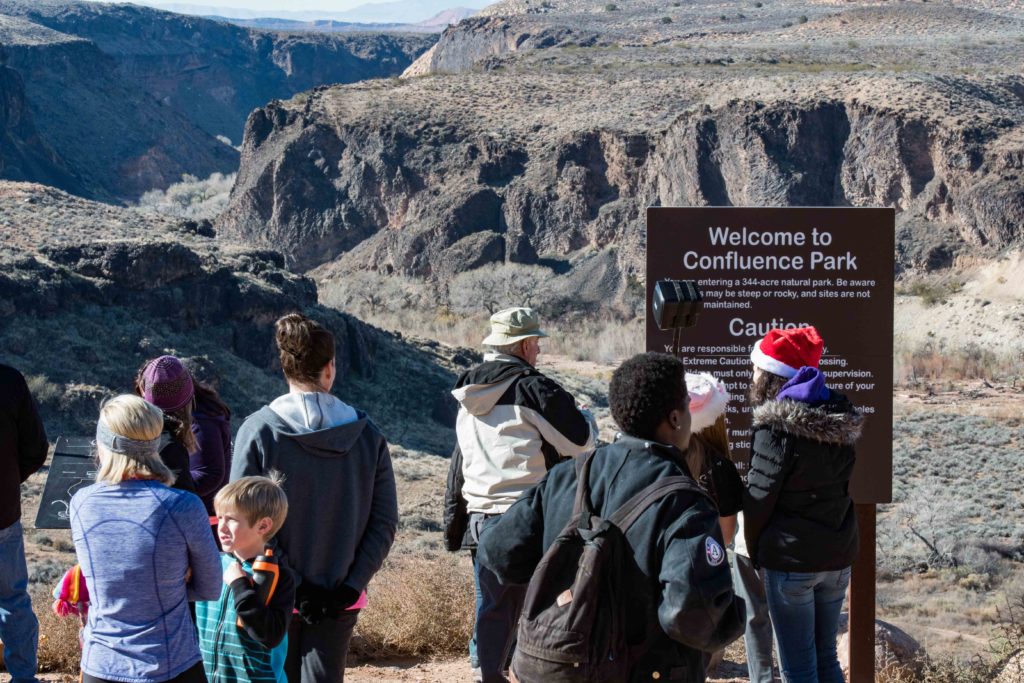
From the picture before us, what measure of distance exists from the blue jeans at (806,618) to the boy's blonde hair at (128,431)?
1948 millimetres

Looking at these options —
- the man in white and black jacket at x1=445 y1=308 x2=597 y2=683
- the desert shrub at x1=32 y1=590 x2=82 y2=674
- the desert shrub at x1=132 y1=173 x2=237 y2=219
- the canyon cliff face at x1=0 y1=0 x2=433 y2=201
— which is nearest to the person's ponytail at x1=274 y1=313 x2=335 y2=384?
the man in white and black jacket at x1=445 y1=308 x2=597 y2=683

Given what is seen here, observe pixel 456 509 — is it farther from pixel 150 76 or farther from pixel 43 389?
pixel 150 76

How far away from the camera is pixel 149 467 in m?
3.51

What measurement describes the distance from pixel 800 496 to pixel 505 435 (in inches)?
40.6

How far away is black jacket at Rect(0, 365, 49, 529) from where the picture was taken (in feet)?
14.6

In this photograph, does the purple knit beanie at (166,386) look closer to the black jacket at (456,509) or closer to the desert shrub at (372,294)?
the black jacket at (456,509)

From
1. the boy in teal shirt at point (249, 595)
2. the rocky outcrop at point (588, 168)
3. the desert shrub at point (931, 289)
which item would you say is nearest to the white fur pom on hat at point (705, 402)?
the boy in teal shirt at point (249, 595)

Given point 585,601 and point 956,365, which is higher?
point 585,601

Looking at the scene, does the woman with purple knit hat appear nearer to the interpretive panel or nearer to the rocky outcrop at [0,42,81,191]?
the interpretive panel

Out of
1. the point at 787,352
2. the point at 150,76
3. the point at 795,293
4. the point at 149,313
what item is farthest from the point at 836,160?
the point at 150,76

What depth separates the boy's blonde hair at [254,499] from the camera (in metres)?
3.59

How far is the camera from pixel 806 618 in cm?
409

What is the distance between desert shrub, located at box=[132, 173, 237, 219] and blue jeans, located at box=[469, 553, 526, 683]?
60.8 meters

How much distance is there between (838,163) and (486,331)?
15462 mm
